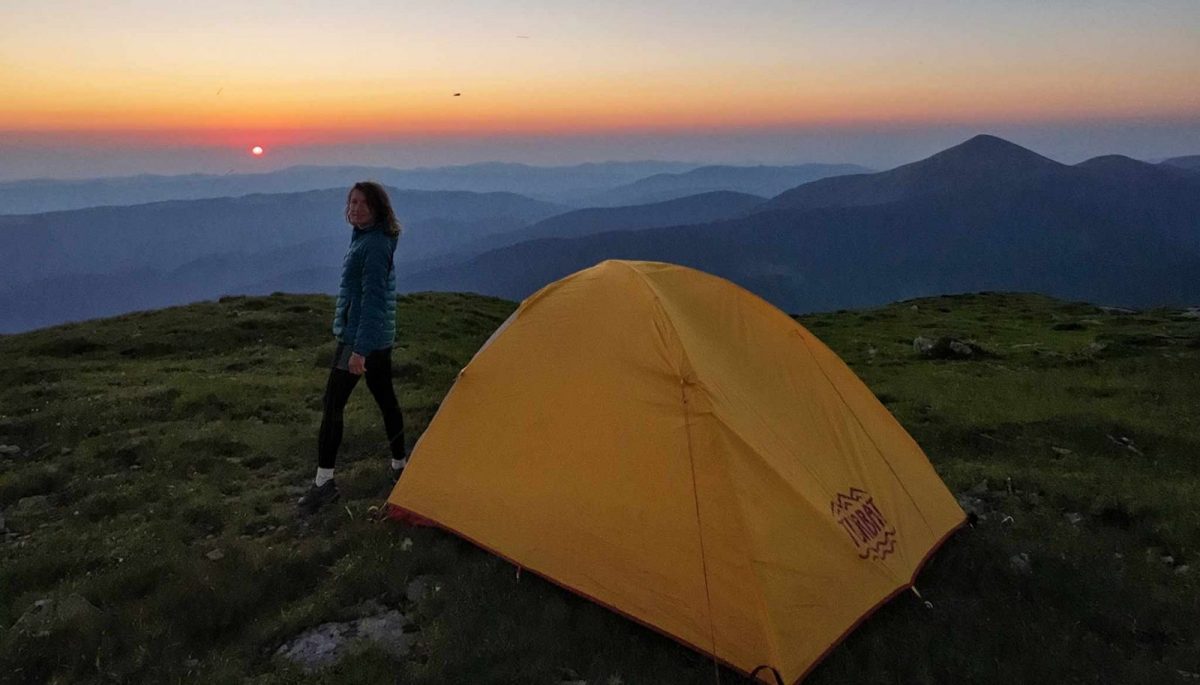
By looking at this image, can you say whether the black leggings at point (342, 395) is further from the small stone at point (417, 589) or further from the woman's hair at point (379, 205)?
the small stone at point (417, 589)

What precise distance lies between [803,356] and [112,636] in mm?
7724

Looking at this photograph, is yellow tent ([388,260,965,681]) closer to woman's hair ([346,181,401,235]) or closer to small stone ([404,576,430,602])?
small stone ([404,576,430,602])

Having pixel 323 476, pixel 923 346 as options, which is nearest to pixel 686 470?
pixel 323 476

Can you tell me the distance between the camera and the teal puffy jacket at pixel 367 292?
8.17m

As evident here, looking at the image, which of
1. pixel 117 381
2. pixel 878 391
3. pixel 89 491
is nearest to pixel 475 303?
pixel 117 381

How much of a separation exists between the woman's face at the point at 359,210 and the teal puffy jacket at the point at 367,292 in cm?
11

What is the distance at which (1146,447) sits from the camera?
12.5 m

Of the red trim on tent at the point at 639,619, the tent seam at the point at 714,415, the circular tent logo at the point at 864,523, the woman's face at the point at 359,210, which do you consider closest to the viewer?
the tent seam at the point at 714,415

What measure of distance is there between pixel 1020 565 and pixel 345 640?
7.18 m

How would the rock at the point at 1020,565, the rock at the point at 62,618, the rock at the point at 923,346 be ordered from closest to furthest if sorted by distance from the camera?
the rock at the point at 62,618
the rock at the point at 1020,565
the rock at the point at 923,346

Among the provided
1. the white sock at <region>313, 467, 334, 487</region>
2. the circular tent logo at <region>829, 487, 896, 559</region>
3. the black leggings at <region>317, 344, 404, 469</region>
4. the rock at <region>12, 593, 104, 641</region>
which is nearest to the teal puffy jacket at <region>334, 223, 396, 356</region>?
the black leggings at <region>317, 344, 404, 469</region>

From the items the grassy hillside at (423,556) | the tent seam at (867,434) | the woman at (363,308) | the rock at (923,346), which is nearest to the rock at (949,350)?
the rock at (923,346)

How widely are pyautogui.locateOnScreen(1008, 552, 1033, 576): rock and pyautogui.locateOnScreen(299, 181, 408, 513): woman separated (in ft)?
25.5

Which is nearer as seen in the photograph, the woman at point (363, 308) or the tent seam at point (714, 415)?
the tent seam at point (714, 415)
